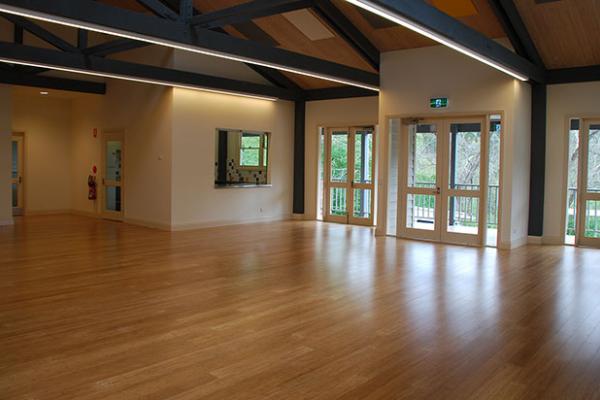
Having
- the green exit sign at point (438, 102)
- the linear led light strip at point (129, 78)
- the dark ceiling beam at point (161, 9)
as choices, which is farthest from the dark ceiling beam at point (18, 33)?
the green exit sign at point (438, 102)

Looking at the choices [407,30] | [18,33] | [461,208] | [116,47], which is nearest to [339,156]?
[461,208]

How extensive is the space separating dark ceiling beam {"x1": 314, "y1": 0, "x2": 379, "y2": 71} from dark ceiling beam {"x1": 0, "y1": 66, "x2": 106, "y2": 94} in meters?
5.46

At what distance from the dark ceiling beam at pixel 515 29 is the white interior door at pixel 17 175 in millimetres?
10683

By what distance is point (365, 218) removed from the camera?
11.7 m

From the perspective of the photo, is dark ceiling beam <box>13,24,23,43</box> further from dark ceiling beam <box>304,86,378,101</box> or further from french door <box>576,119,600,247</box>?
french door <box>576,119,600,247</box>

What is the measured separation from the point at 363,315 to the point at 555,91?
622cm

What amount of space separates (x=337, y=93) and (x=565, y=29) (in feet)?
16.1

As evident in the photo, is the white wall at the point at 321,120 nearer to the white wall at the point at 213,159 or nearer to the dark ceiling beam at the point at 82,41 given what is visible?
the white wall at the point at 213,159

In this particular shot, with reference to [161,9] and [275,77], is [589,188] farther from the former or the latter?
[161,9]

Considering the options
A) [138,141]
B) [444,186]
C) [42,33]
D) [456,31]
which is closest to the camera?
[456,31]

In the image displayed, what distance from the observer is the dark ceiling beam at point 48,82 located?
10047mm

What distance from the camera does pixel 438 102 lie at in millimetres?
9227

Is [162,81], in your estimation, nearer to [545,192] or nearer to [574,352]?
[545,192]

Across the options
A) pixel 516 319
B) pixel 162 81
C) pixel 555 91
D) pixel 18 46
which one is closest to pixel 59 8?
pixel 18 46
